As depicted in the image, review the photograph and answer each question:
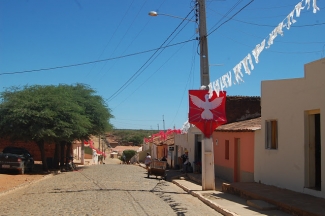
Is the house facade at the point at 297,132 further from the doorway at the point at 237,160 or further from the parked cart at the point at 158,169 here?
the parked cart at the point at 158,169

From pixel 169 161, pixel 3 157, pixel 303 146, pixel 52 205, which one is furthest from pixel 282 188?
pixel 169 161

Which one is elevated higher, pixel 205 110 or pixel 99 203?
pixel 205 110

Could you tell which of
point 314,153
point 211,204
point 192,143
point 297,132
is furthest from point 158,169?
point 314,153

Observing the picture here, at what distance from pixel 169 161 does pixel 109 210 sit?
30.8 meters

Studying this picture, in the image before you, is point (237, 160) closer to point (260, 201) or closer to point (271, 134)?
point (271, 134)

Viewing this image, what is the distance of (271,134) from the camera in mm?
16750

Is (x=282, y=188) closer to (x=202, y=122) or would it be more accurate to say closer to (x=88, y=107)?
(x=202, y=122)

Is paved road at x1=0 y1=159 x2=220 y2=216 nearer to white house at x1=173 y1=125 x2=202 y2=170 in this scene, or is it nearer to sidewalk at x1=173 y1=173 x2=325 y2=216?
sidewalk at x1=173 y1=173 x2=325 y2=216

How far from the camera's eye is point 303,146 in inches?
539

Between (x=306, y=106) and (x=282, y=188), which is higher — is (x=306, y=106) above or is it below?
above

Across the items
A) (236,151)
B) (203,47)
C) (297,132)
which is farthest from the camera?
(236,151)

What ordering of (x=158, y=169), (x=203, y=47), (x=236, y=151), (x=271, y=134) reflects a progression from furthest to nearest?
(x=158, y=169), (x=236, y=151), (x=203, y=47), (x=271, y=134)

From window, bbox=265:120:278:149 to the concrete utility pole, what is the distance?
97.5 inches

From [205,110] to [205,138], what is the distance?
4.10ft
